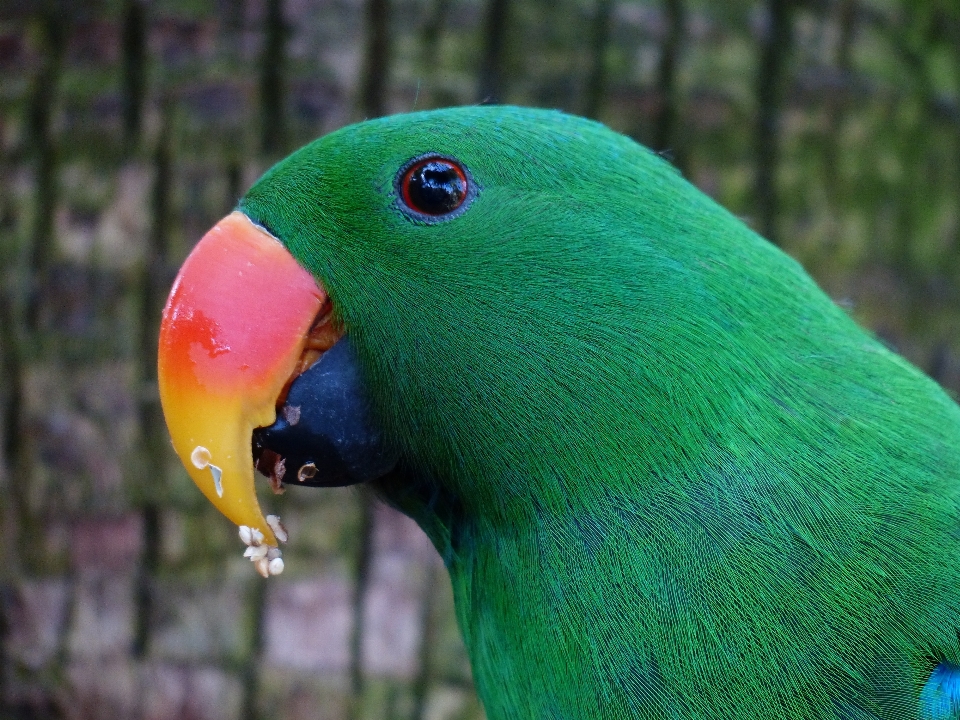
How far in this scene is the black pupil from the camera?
1.46m

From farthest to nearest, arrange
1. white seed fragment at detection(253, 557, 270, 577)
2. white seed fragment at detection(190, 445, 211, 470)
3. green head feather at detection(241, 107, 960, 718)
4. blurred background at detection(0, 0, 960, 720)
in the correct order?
blurred background at detection(0, 0, 960, 720), white seed fragment at detection(253, 557, 270, 577), white seed fragment at detection(190, 445, 211, 470), green head feather at detection(241, 107, 960, 718)

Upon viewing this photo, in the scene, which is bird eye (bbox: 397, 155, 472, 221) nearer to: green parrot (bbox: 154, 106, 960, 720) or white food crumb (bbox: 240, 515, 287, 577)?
green parrot (bbox: 154, 106, 960, 720)

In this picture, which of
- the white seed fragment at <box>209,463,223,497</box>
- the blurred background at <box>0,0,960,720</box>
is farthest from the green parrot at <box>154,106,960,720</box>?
the blurred background at <box>0,0,960,720</box>

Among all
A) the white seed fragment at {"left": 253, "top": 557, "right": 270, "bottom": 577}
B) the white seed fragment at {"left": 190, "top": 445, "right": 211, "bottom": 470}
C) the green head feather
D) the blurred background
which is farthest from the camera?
the blurred background

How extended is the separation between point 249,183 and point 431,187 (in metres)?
1.33

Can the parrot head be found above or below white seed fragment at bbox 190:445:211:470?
above

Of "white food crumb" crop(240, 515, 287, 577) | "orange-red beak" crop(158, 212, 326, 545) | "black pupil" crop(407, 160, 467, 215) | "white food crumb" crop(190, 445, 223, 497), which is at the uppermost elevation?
"black pupil" crop(407, 160, 467, 215)

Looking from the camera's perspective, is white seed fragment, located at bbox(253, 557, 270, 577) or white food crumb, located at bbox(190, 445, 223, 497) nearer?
white food crumb, located at bbox(190, 445, 223, 497)

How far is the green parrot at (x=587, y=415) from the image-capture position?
1.35 metres

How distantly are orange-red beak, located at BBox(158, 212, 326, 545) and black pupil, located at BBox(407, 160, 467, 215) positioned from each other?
24 centimetres

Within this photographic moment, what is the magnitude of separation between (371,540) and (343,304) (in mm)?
1514

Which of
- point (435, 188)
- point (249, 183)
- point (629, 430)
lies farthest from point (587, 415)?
point (249, 183)

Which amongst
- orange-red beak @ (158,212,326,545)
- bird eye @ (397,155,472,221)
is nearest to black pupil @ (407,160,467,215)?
bird eye @ (397,155,472,221)

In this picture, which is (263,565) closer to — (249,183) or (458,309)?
(458,309)
